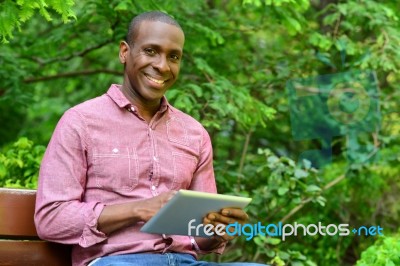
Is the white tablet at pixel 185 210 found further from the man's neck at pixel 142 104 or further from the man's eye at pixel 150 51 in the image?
the man's eye at pixel 150 51

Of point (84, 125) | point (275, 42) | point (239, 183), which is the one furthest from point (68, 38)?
point (84, 125)

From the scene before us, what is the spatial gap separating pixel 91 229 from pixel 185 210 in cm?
37

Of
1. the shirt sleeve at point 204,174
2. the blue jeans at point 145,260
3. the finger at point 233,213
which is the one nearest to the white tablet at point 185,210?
the finger at point 233,213

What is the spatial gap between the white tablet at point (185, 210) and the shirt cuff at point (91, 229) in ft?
0.56

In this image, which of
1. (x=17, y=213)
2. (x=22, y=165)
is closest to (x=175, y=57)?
(x=17, y=213)

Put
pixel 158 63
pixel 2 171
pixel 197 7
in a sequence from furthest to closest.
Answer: pixel 197 7
pixel 2 171
pixel 158 63

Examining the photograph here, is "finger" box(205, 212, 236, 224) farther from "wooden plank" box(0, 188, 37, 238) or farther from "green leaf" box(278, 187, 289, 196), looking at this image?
"green leaf" box(278, 187, 289, 196)

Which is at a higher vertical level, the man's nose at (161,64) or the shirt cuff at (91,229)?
the man's nose at (161,64)

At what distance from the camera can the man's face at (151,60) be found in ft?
10.6

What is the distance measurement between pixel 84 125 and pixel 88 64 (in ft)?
13.5

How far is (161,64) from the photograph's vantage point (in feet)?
10.6

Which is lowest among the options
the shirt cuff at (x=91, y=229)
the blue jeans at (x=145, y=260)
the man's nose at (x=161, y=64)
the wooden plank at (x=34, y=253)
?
the wooden plank at (x=34, y=253)

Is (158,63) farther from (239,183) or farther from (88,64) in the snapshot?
(88,64)

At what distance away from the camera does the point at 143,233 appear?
301 centimetres
